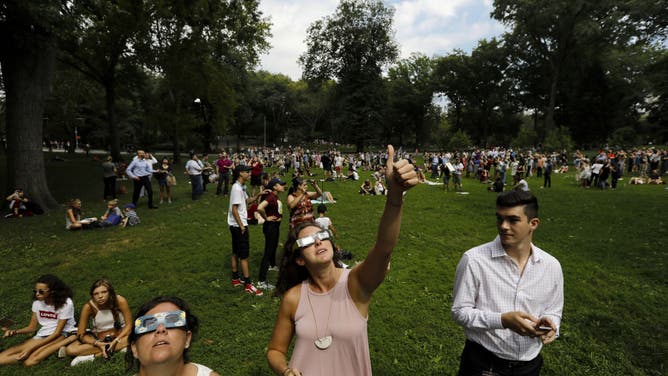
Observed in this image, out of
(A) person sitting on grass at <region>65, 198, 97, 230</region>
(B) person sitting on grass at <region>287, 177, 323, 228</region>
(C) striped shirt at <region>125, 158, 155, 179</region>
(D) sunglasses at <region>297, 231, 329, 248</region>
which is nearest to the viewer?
(D) sunglasses at <region>297, 231, 329, 248</region>

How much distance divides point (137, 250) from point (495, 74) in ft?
193

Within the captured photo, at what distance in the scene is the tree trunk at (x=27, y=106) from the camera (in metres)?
11.7

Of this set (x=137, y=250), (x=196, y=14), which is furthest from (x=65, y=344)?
(x=196, y=14)

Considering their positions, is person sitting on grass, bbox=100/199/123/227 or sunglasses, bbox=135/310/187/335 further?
person sitting on grass, bbox=100/199/123/227

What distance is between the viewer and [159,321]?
1.96 meters

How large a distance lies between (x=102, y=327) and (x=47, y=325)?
796 millimetres

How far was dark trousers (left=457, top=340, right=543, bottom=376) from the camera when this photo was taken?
7.95ft

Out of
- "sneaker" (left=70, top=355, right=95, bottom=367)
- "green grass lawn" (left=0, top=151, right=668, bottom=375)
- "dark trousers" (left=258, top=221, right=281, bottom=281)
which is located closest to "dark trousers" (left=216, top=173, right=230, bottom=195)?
"green grass lawn" (left=0, top=151, right=668, bottom=375)

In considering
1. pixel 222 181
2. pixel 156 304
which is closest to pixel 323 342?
pixel 156 304

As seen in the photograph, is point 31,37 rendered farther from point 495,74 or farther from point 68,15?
point 495,74

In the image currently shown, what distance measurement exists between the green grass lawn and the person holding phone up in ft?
6.02

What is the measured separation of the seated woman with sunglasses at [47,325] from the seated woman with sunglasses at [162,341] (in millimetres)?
3482

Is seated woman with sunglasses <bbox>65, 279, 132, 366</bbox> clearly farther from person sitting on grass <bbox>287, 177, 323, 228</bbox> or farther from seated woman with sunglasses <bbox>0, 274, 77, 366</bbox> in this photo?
person sitting on grass <bbox>287, 177, 323, 228</bbox>

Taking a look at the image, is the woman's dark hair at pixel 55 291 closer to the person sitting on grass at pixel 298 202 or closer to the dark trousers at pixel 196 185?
the person sitting on grass at pixel 298 202
